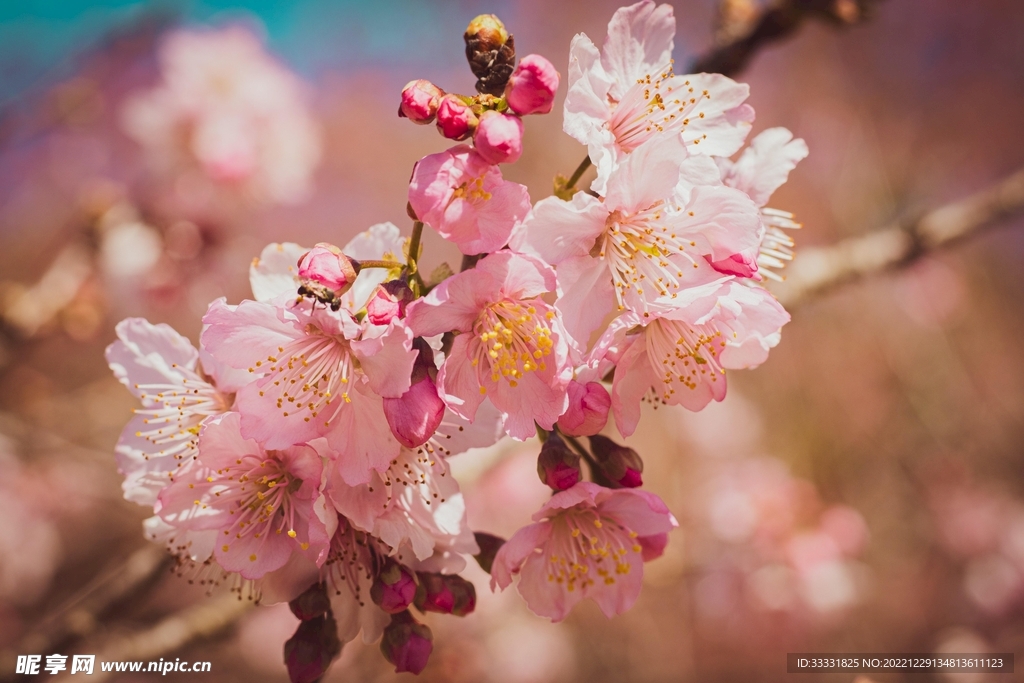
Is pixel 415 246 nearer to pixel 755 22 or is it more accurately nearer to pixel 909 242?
pixel 755 22

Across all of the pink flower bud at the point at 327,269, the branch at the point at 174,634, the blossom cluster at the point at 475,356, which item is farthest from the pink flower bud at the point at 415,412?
the branch at the point at 174,634

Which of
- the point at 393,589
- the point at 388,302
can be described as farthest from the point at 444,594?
the point at 388,302

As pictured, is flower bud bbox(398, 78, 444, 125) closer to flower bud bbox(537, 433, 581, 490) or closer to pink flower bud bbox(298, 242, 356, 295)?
pink flower bud bbox(298, 242, 356, 295)

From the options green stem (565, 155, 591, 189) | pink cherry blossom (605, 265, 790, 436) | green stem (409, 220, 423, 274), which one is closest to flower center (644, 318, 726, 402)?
pink cherry blossom (605, 265, 790, 436)

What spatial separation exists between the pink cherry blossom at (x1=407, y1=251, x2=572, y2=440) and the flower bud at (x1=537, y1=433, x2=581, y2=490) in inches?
5.1

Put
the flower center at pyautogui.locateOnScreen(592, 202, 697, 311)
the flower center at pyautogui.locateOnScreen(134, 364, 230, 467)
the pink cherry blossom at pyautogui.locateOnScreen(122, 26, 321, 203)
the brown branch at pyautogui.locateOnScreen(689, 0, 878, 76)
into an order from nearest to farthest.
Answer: the flower center at pyautogui.locateOnScreen(592, 202, 697, 311) < the flower center at pyautogui.locateOnScreen(134, 364, 230, 467) < the brown branch at pyautogui.locateOnScreen(689, 0, 878, 76) < the pink cherry blossom at pyautogui.locateOnScreen(122, 26, 321, 203)

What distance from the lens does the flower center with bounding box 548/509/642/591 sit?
91cm

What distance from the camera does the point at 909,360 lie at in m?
3.35

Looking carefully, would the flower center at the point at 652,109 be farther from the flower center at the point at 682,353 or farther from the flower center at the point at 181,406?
the flower center at the point at 181,406

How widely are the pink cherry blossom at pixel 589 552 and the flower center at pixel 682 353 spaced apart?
18cm

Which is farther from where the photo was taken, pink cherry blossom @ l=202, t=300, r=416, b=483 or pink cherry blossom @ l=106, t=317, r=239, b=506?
pink cherry blossom @ l=106, t=317, r=239, b=506

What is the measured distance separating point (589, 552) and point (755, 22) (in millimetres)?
1343

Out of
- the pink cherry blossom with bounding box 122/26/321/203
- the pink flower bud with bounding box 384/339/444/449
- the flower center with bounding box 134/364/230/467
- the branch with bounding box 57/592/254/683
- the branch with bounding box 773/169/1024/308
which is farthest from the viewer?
the pink cherry blossom with bounding box 122/26/321/203

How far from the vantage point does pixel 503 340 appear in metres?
0.75
